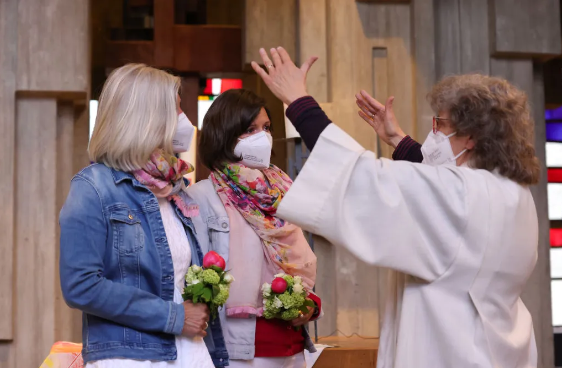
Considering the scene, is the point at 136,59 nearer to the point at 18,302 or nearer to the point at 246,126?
the point at 18,302

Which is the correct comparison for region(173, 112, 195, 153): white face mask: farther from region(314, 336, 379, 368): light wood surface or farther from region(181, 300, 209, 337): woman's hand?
region(314, 336, 379, 368): light wood surface

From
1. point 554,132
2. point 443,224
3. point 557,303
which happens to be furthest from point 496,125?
point 554,132

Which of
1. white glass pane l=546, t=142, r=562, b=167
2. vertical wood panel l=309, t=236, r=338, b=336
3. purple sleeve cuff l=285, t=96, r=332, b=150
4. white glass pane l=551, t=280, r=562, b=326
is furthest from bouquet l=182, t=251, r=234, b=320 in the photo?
white glass pane l=546, t=142, r=562, b=167

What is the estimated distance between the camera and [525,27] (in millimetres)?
4961

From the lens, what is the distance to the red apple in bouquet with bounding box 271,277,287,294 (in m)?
2.63

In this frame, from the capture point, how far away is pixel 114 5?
724 cm

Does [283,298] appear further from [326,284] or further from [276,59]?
[326,284]

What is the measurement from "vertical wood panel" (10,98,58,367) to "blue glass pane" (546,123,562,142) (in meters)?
5.03

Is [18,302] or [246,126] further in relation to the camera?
[18,302]

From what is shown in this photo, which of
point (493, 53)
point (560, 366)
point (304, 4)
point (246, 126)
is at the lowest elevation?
point (560, 366)

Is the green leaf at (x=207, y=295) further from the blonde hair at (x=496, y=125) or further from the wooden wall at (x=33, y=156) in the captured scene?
the wooden wall at (x=33, y=156)

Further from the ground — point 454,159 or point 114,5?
point 114,5

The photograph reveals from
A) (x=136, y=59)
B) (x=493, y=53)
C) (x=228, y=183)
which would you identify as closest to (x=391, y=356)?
(x=228, y=183)

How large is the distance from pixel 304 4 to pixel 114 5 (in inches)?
114
